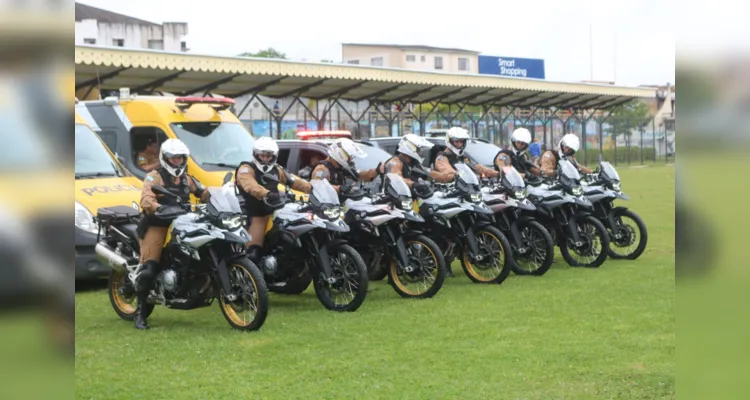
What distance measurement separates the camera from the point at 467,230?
30.1 ft

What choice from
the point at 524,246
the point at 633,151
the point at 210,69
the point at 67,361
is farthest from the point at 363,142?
the point at 633,151

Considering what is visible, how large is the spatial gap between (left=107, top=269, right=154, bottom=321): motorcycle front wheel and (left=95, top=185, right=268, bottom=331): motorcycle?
9.9 inches

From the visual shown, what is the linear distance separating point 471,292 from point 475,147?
571cm

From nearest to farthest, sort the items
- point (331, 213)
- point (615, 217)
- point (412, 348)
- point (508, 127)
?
point (412, 348), point (331, 213), point (615, 217), point (508, 127)

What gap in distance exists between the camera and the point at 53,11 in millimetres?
1274

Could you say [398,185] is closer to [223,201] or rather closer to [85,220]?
[223,201]

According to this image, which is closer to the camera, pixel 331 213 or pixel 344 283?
pixel 344 283

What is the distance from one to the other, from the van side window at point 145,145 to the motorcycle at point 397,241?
3717 millimetres

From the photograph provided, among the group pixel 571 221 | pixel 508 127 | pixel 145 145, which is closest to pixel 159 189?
pixel 145 145

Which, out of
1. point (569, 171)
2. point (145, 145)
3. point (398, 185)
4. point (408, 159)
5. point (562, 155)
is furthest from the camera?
point (145, 145)

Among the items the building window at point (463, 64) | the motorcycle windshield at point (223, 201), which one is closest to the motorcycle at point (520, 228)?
the motorcycle windshield at point (223, 201)

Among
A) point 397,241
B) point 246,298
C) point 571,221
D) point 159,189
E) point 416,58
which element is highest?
point 416,58

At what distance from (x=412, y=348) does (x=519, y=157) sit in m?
5.15

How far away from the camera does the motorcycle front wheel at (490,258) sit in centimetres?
900
